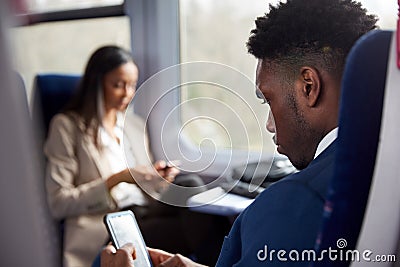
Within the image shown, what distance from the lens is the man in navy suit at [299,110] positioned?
0.89 m

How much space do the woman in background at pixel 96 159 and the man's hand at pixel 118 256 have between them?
0.04m

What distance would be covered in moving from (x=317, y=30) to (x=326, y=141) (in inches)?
7.0

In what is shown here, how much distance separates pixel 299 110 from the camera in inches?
37.4

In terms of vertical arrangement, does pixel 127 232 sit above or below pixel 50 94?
below

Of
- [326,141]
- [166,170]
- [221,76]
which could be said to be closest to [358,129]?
[326,141]

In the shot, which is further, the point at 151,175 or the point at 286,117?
the point at 151,175

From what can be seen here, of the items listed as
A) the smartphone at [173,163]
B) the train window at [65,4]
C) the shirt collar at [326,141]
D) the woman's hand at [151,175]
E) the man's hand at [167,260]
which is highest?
A: the train window at [65,4]

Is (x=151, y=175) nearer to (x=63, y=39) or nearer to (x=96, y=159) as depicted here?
(x=96, y=159)

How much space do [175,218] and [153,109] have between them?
221 mm

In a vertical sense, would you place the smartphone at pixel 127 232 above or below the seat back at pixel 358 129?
below

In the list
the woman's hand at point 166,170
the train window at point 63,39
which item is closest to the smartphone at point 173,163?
the woman's hand at point 166,170

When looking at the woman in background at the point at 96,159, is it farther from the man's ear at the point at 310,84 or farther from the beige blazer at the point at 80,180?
the man's ear at the point at 310,84

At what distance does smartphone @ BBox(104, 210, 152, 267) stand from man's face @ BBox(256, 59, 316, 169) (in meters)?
0.31

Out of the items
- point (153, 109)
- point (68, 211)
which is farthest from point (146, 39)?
point (68, 211)
